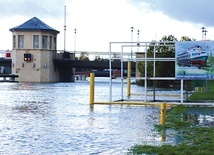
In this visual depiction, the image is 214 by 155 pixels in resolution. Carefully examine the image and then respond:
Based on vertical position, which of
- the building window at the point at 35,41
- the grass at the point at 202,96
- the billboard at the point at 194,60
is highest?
the building window at the point at 35,41

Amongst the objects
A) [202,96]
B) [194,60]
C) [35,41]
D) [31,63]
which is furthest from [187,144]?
[35,41]

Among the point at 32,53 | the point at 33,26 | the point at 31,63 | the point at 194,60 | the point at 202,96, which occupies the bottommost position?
the point at 202,96

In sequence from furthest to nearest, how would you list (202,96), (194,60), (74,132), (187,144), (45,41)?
1. (45,41)
2. (202,96)
3. (194,60)
4. (74,132)
5. (187,144)

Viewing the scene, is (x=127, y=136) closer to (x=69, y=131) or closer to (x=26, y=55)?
(x=69, y=131)

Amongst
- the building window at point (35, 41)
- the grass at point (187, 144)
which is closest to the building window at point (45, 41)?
the building window at point (35, 41)

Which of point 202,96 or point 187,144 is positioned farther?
point 202,96

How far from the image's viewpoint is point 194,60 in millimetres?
22688

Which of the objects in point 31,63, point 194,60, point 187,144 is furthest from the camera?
point 31,63

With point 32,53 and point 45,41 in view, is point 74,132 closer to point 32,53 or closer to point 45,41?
point 32,53

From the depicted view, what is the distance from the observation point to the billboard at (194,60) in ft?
73.7

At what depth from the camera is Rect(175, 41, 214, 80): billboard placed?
22469 millimetres

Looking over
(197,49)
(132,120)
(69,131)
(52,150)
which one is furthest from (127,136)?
(197,49)

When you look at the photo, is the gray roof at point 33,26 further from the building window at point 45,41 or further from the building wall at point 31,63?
the building window at point 45,41

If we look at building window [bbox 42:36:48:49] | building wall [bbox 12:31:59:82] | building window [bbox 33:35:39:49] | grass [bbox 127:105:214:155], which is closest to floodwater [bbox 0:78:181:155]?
grass [bbox 127:105:214:155]
